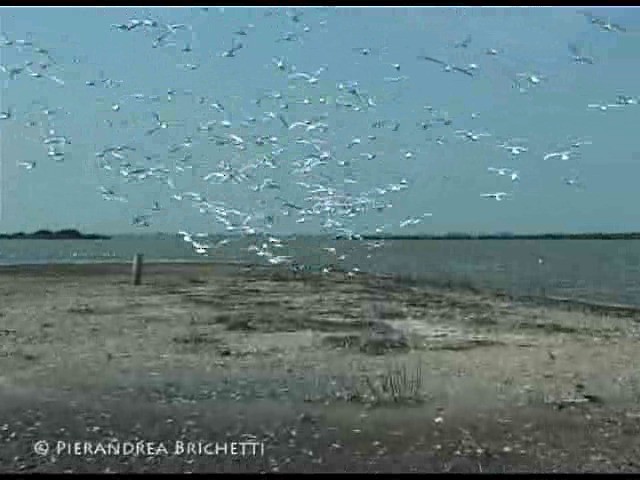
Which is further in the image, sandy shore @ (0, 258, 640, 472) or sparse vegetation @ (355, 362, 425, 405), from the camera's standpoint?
sparse vegetation @ (355, 362, 425, 405)

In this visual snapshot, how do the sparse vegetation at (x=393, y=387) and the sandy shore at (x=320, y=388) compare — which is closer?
the sandy shore at (x=320, y=388)

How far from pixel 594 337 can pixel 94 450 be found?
43.5 feet

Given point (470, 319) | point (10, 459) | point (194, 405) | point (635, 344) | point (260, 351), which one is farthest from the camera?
point (470, 319)

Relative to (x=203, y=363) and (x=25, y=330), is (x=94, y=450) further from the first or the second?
(x=25, y=330)

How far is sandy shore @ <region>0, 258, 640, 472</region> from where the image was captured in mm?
7691

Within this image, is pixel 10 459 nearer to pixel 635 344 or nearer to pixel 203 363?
pixel 203 363

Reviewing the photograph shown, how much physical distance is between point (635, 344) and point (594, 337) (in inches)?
43.1

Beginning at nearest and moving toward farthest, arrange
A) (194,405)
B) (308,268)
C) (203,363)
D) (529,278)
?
(194,405) → (203,363) → (529,278) → (308,268)

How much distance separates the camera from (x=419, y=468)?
7.34 metres

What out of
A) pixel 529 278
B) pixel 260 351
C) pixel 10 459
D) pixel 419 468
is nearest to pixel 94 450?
pixel 10 459

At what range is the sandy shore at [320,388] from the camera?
769cm

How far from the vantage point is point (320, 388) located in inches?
427

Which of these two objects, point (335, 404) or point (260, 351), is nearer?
point (335, 404)

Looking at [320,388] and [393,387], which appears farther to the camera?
[320,388]
